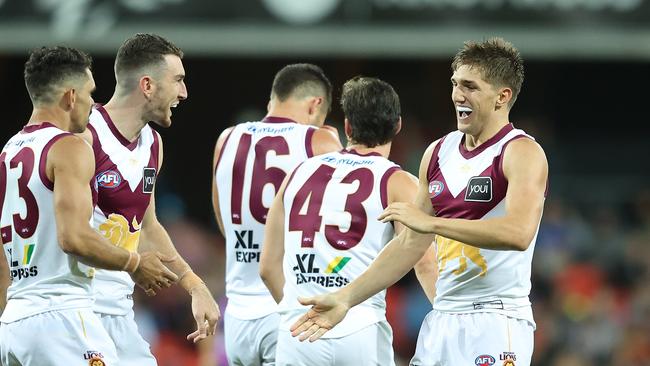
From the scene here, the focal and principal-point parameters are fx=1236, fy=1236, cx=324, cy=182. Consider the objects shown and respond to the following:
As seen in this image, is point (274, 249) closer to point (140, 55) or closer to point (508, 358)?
point (140, 55)

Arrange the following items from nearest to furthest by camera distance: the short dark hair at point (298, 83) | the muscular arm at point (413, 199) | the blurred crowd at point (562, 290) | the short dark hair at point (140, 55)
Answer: the muscular arm at point (413, 199), the short dark hair at point (140, 55), the short dark hair at point (298, 83), the blurred crowd at point (562, 290)

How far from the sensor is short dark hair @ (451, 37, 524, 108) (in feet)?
19.9

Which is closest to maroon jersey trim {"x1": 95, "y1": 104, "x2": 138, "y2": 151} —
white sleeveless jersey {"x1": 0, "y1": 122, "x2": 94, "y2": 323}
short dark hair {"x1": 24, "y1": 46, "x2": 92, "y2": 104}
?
short dark hair {"x1": 24, "y1": 46, "x2": 92, "y2": 104}

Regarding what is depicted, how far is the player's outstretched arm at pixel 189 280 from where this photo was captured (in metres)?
6.45

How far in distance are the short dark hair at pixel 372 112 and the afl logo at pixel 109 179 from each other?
4.38ft

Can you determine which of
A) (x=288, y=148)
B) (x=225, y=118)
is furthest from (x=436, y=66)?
(x=288, y=148)

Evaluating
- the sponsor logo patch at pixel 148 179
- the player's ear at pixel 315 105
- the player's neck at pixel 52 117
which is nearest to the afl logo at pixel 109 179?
the sponsor logo patch at pixel 148 179

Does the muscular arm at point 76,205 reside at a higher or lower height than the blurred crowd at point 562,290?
higher

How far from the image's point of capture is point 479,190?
5.95 metres

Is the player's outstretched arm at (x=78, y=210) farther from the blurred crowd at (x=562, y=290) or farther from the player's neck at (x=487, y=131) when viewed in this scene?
the blurred crowd at (x=562, y=290)

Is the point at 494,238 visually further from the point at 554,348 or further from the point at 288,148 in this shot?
the point at 554,348

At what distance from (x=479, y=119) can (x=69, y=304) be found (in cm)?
218

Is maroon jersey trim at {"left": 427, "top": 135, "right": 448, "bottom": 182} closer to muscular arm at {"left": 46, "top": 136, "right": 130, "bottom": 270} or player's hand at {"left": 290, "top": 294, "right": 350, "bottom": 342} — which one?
player's hand at {"left": 290, "top": 294, "right": 350, "bottom": 342}

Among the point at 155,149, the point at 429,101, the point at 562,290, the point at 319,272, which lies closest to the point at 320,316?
the point at 319,272
